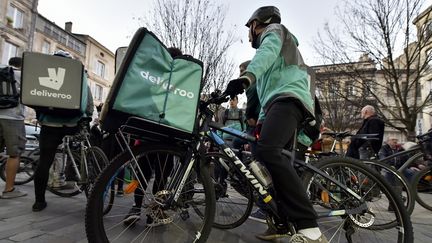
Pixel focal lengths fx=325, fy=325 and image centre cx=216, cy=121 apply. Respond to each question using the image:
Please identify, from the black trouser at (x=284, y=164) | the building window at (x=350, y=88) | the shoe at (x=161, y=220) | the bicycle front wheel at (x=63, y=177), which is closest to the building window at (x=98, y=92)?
the building window at (x=350, y=88)

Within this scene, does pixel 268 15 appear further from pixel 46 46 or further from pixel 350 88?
pixel 46 46

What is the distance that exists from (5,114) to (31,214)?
5.29ft

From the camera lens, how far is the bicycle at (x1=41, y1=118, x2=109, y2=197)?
4.01 metres

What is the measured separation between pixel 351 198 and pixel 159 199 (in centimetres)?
147

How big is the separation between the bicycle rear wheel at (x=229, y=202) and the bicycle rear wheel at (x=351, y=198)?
76 centimetres

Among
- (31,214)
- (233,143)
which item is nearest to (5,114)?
(31,214)

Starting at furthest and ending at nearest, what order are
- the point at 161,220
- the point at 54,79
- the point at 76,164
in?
the point at 76,164 < the point at 54,79 < the point at 161,220

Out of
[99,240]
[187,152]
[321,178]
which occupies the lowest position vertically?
[99,240]

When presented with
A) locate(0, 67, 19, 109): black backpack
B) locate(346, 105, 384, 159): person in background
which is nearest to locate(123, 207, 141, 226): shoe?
locate(0, 67, 19, 109): black backpack

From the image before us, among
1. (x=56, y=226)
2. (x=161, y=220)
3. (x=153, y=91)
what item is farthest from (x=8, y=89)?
(x=161, y=220)

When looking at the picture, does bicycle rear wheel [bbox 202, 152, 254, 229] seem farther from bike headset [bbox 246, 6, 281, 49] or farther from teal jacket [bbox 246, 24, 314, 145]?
bike headset [bbox 246, 6, 281, 49]

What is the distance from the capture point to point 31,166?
227 inches

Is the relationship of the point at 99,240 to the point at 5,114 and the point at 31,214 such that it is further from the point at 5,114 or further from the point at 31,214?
the point at 5,114

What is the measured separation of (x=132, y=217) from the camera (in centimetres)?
255
